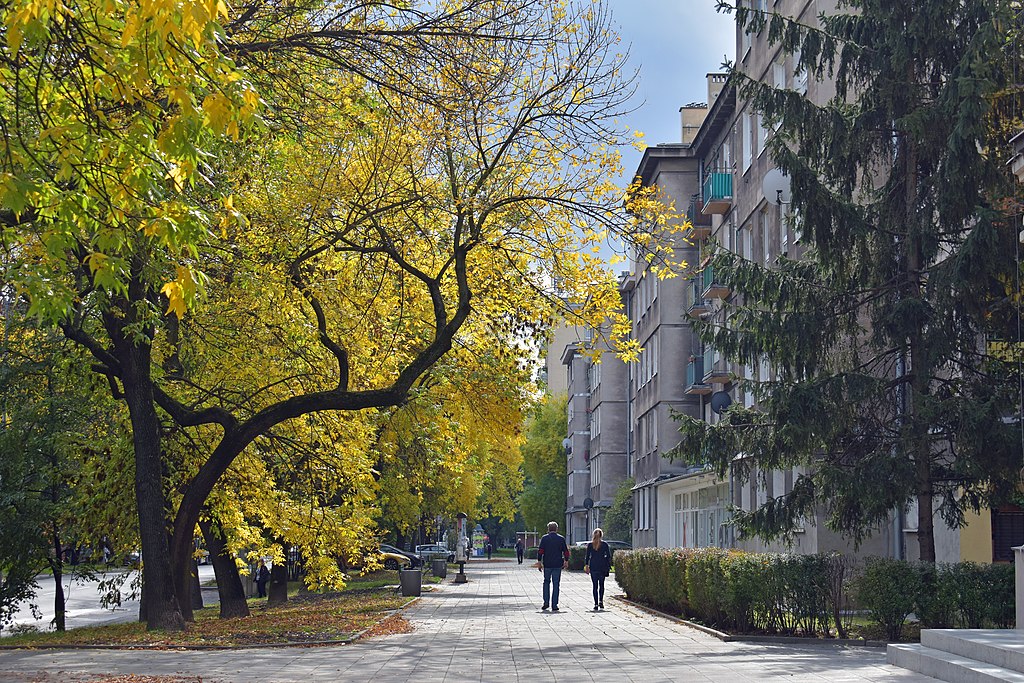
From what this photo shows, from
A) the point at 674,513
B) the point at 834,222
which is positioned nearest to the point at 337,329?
the point at 834,222

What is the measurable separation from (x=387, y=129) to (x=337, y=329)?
4335mm

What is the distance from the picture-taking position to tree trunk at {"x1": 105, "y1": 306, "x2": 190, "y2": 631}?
59.0 feet

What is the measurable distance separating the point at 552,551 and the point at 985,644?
14.6 m

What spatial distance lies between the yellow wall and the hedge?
6474 millimetres

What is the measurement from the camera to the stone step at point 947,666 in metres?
11.0

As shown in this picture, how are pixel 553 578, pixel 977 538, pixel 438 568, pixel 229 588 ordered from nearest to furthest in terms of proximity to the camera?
pixel 977 538 < pixel 229 588 < pixel 553 578 < pixel 438 568

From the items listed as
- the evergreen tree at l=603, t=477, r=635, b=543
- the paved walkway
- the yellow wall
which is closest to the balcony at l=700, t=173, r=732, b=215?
the yellow wall

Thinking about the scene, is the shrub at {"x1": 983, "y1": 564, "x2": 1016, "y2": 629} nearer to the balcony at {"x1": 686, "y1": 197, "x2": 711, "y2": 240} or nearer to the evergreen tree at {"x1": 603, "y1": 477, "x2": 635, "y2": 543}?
the balcony at {"x1": 686, "y1": 197, "x2": 711, "y2": 240}

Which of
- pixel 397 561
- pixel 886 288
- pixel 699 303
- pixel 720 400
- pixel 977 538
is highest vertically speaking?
pixel 699 303

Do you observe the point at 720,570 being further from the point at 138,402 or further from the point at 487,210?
the point at 138,402

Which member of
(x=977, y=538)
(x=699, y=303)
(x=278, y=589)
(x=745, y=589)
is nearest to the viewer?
(x=745, y=589)

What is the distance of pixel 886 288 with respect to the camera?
21.2m

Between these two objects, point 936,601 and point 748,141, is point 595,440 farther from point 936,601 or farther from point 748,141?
point 936,601

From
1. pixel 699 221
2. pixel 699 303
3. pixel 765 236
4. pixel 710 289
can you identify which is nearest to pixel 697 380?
pixel 699 303
